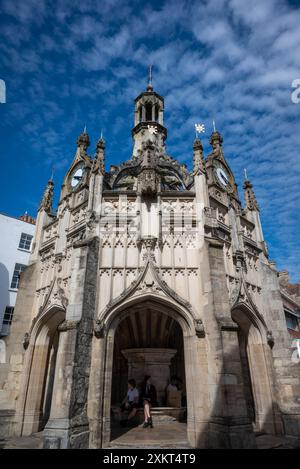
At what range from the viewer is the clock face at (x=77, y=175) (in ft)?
49.9

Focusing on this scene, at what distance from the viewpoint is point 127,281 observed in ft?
34.7

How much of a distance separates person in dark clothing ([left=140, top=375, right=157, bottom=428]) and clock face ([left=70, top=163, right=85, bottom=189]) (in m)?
10.2

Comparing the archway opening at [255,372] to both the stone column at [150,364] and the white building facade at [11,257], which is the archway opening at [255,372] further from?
the white building facade at [11,257]

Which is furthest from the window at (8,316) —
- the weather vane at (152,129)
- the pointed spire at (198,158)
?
the pointed spire at (198,158)

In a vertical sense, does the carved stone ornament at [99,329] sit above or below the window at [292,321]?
below

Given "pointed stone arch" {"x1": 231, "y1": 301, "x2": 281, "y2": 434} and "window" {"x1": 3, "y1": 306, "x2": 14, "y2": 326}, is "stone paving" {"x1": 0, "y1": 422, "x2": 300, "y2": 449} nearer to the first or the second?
"pointed stone arch" {"x1": 231, "y1": 301, "x2": 281, "y2": 434}

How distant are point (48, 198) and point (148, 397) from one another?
37.1 ft

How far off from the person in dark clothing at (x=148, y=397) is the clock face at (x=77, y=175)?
10188mm

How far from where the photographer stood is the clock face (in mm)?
15202

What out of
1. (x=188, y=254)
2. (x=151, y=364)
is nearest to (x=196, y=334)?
(x=188, y=254)

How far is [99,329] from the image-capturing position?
9406mm

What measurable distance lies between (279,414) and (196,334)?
4710 mm

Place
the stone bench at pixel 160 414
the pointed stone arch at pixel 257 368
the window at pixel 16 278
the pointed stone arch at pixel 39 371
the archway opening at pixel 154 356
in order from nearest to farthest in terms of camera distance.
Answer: the pointed stone arch at pixel 257 368
the pointed stone arch at pixel 39 371
the stone bench at pixel 160 414
the archway opening at pixel 154 356
the window at pixel 16 278

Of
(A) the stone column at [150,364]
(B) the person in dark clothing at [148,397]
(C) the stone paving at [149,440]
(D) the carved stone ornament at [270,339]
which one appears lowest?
(C) the stone paving at [149,440]
